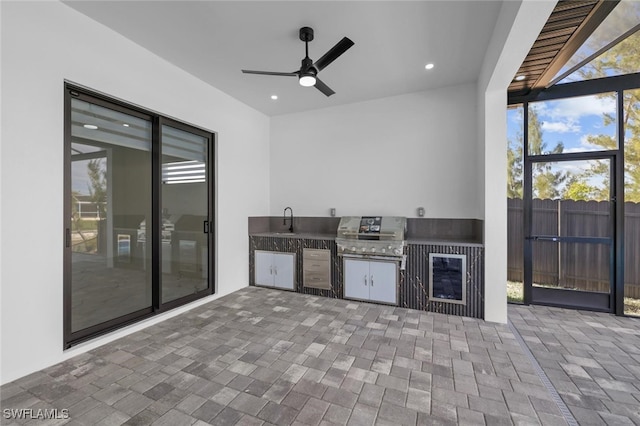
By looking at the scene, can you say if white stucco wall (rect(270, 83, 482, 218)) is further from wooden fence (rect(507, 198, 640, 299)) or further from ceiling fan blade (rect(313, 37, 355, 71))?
ceiling fan blade (rect(313, 37, 355, 71))

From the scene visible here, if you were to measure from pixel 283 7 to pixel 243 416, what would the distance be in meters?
3.30

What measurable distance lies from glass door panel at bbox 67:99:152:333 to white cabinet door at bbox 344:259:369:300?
262 centimetres

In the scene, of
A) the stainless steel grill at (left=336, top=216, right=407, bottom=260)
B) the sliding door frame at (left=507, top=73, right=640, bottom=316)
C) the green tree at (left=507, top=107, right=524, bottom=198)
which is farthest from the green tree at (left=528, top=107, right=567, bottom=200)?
the stainless steel grill at (left=336, top=216, right=407, bottom=260)

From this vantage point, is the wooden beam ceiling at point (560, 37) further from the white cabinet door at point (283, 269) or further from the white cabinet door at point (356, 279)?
the white cabinet door at point (283, 269)

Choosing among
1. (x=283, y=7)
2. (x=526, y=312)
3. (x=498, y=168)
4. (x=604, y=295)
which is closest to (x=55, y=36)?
(x=283, y=7)

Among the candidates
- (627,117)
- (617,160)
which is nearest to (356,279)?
(617,160)

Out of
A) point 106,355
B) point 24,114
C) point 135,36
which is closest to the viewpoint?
point 24,114

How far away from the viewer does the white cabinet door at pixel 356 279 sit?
3.99 meters

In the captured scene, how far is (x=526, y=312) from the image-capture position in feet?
12.0

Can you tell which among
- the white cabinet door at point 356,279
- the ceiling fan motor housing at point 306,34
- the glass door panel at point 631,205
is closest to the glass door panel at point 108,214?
the ceiling fan motor housing at point 306,34

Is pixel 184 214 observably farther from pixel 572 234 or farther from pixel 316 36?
pixel 572 234

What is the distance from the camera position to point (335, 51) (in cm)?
252

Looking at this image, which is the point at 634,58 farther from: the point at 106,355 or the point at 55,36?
the point at 106,355

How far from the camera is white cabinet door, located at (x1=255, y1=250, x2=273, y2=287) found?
4.68 metres
